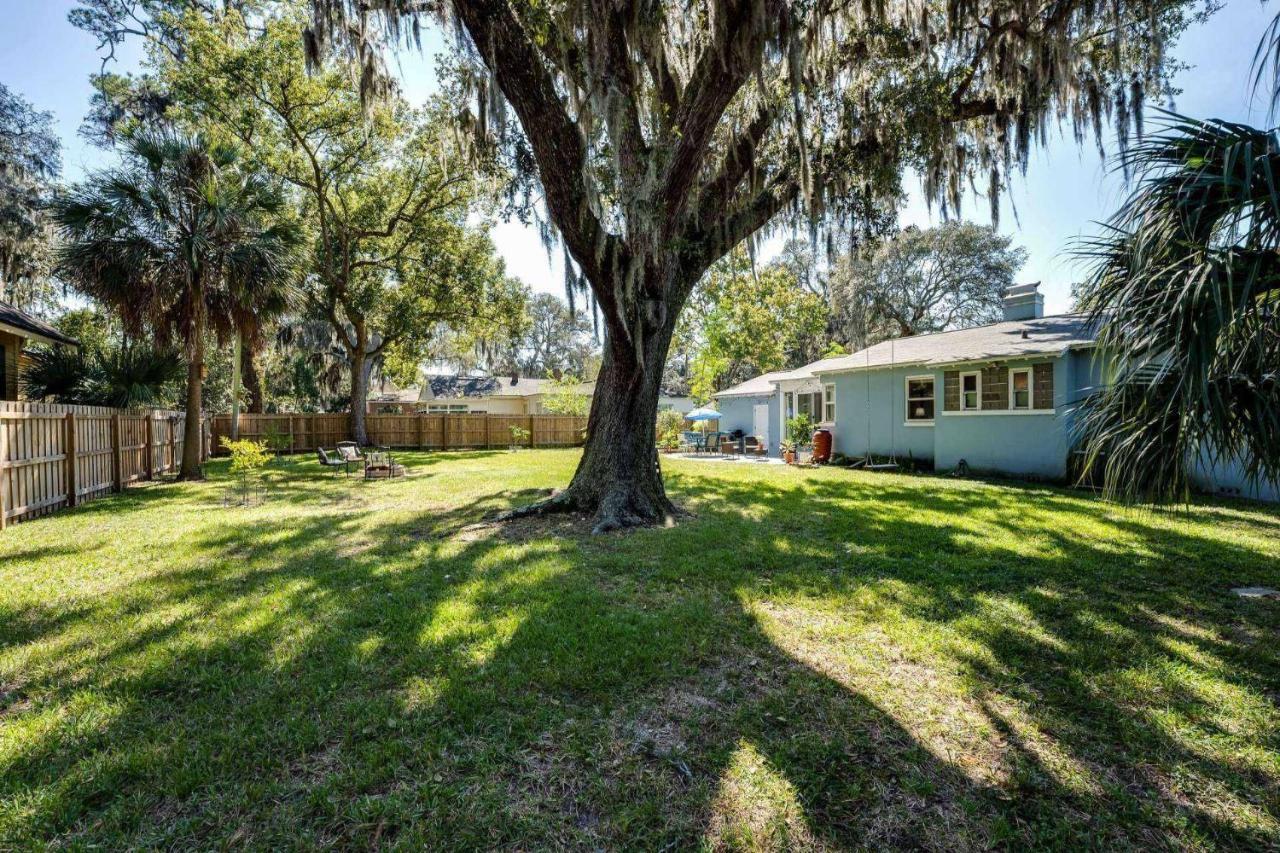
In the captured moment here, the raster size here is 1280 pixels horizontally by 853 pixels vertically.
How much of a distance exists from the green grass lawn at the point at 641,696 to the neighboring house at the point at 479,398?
98.5ft

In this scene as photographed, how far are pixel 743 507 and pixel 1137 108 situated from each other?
26.4ft

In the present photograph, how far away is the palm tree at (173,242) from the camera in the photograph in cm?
1018

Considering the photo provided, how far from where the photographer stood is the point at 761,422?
869 inches

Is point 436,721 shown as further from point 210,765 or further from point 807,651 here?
point 807,651

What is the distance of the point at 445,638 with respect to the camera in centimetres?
369

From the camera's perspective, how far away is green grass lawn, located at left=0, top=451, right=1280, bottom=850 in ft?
7.07

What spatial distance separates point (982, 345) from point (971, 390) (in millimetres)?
1060

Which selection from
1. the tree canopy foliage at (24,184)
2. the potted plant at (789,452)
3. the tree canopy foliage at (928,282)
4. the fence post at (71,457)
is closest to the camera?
the fence post at (71,457)

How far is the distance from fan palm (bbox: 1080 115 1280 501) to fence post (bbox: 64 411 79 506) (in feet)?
41.3

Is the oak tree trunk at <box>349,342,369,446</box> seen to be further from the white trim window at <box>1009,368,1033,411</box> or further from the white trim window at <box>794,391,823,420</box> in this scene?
the white trim window at <box>1009,368,1033,411</box>

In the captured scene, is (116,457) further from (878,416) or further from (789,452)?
(878,416)

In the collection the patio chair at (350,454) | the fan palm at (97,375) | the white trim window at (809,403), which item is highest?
the fan palm at (97,375)

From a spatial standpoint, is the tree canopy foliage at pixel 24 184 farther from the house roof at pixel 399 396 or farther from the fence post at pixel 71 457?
the house roof at pixel 399 396

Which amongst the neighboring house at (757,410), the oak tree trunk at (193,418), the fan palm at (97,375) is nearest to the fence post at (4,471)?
the oak tree trunk at (193,418)
